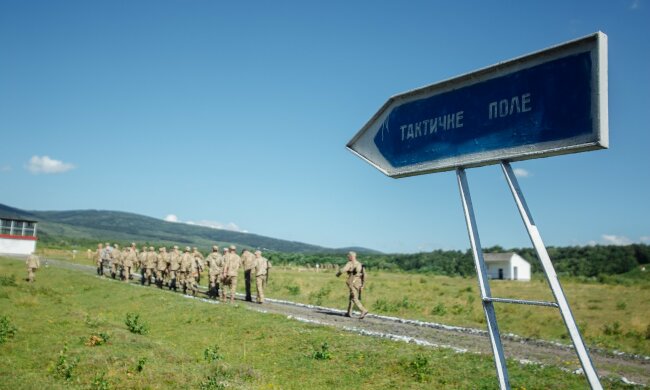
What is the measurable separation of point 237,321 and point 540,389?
27.6 ft

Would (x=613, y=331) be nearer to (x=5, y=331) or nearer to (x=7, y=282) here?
(x=5, y=331)

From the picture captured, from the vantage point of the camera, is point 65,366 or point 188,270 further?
point 188,270

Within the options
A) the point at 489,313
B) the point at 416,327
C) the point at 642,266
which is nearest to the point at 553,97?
the point at 489,313

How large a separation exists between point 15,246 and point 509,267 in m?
63.9

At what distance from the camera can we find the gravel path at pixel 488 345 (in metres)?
9.82

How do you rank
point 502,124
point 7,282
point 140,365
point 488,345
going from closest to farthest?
point 502,124, point 140,365, point 488,345, point 7,282

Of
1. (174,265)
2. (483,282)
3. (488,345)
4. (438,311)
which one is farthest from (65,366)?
(174,265)

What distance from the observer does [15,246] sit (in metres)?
57.7

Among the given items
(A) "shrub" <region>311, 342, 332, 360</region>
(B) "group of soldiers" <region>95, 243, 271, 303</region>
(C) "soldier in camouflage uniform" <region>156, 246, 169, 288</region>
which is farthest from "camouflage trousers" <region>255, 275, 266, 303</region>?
(A) "shrub" <region>311, 342, 332, 360</region>

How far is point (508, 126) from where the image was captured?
3.11 m

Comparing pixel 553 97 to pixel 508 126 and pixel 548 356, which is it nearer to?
pixel 508 126

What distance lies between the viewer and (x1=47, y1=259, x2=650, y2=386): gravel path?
9820mm

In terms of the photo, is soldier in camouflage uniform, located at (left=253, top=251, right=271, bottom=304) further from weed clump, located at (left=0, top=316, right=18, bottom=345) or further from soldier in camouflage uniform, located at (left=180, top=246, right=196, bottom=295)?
weed clump, located at (left=0, top=316, right=18, bottom=345)

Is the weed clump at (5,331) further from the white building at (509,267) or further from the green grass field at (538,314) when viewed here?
the white building at (509,267)
